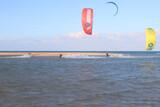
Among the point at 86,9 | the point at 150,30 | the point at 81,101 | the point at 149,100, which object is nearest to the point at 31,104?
the point at 81,101

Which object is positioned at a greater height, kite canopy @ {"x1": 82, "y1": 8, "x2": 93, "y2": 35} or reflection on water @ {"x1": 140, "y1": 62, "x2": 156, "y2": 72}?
kite canopy @ {"x1": 82, "y1": 8, "x2": 93, "y2": 35}

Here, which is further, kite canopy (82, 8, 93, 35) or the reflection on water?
the reflection on water

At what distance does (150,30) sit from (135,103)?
2304 cm

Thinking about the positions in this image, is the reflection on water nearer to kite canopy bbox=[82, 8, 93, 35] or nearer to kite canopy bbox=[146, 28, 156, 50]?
kite canopy bbox=[146, 28, 156, 50]

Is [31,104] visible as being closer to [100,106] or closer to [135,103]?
[100,106]

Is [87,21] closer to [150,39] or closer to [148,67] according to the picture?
[150,39]

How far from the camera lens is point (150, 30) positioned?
38.3m

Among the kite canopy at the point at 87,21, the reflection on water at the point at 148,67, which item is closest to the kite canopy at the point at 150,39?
the reflection on water at the point at 148,67

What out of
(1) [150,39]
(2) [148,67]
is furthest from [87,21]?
(2) [148,67]

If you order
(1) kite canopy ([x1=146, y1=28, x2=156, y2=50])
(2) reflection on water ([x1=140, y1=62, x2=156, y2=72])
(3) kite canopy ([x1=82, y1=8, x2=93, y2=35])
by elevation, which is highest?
(3) kite canopy ([x1=82, y1=8, x2=93, y2=35])

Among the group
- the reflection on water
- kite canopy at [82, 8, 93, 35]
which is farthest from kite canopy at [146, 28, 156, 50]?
kite canopy at [82, 8, 93, 35]

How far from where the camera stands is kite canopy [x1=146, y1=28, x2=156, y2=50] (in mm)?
37125

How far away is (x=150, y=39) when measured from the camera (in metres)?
37.6

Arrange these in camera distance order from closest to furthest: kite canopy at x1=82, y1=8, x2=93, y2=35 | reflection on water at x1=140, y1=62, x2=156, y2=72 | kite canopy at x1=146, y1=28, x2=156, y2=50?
kite canopy at x1=82, y1=8, x2=93, y2=35
kite canopy at x1=146, y1=28, x2=156, y2=50
reflection on water at x1=140, y1=62, x2=156, y2=72
